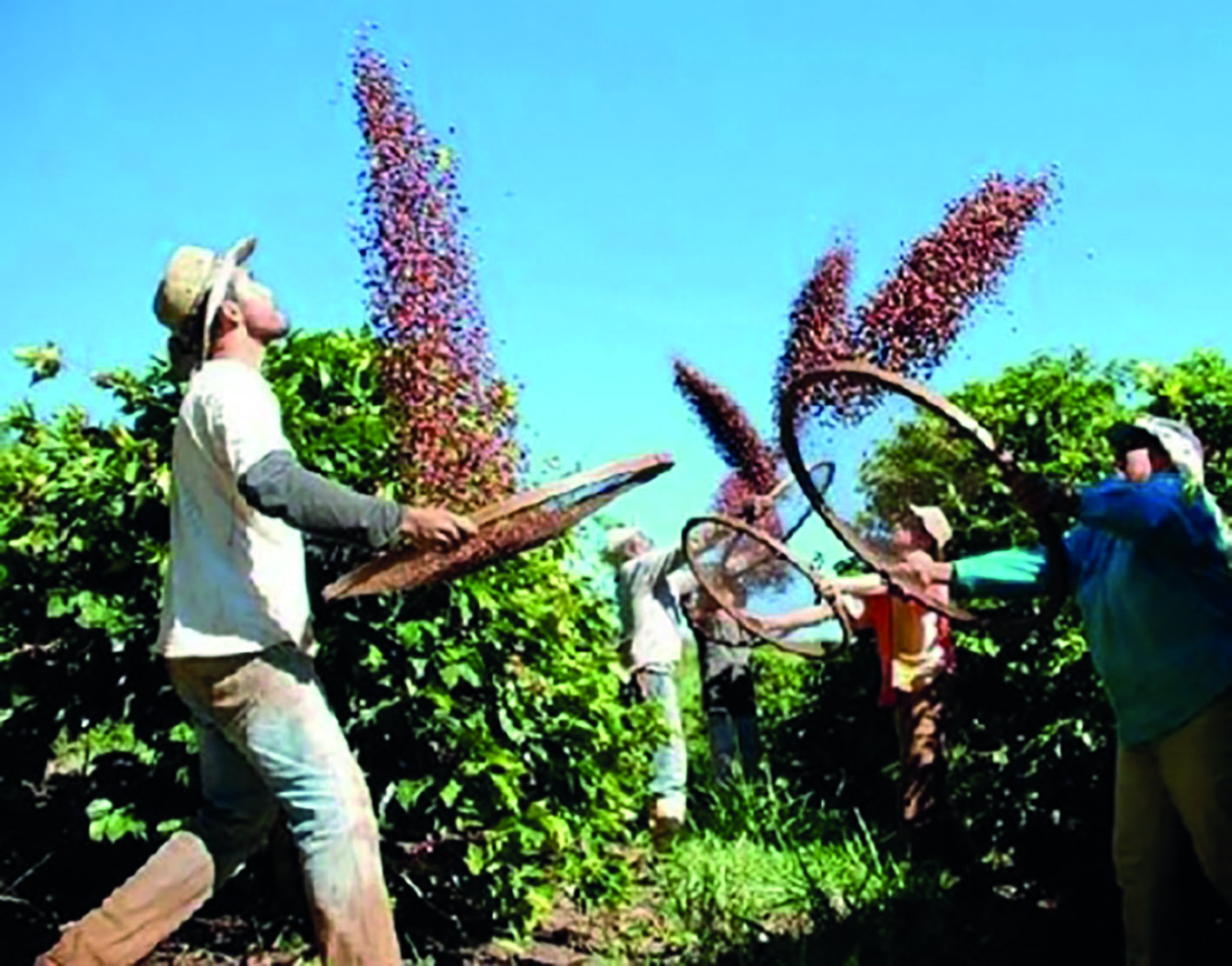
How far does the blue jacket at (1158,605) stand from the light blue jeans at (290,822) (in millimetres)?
1900

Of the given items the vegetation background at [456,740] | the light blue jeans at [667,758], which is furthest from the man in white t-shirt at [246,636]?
the light blue jeans at [667,758]

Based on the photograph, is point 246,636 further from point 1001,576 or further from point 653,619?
point 653,619

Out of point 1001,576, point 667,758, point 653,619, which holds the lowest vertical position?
point 1001,576

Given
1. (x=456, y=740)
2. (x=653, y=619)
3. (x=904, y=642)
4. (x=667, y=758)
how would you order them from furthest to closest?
(x=653, y=619), (x=667, y=758), (x=904, y=642), (x=456, y=740)

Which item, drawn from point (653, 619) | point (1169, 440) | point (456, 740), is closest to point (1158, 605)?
point (1169, 440)

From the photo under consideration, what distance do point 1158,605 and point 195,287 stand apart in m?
2.50

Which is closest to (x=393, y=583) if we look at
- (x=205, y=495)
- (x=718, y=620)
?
(x=205, y=495)

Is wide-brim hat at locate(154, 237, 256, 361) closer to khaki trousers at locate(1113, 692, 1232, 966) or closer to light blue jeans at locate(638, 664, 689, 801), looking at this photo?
khaki trousers at locate(1113, 692, 1232, 966)

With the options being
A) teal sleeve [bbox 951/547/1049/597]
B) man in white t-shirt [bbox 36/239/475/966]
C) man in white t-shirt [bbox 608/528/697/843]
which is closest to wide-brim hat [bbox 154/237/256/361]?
man in white t-shirt [bbox 36/239/475/966]

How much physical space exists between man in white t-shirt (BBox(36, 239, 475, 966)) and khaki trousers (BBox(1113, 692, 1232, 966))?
1889 mm

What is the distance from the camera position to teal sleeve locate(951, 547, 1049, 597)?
5.30m

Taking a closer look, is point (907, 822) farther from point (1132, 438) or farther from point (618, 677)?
point (1132, 438)

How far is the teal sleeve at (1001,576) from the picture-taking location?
530 cm

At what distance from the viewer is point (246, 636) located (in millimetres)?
4434
